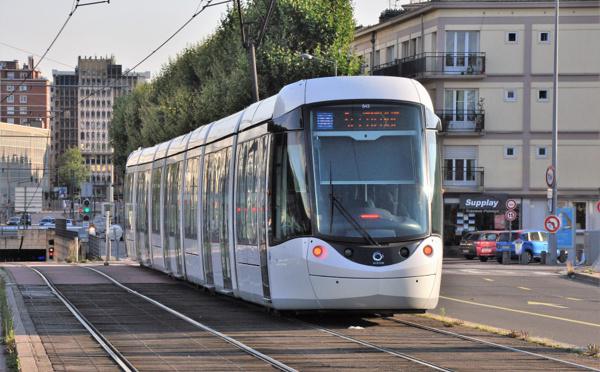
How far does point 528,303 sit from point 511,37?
4237cm

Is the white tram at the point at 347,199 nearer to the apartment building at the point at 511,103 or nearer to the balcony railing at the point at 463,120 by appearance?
the balcony railing at the point at 463,120

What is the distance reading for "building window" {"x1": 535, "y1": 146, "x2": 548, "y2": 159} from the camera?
6438 centimetres

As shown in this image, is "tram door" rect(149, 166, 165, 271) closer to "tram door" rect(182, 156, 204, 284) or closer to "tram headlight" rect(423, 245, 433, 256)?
"tram door" rect(182, 156, 204, 284)

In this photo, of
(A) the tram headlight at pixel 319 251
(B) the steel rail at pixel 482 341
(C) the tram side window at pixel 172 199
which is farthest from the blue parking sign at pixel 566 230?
(A) the tram headlight at pixel 319 251

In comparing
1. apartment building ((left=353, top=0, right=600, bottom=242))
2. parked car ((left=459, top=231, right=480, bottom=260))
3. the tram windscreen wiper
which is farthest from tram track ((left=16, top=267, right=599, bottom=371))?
apartment building ((left=353, top=0, right=600, bottom=242))

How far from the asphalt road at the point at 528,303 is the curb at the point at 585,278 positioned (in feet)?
1.11

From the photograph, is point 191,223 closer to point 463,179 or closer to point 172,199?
point 172,199

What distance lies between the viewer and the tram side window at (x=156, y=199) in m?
29.8

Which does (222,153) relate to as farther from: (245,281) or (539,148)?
(539,148)

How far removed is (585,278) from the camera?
1359 inches

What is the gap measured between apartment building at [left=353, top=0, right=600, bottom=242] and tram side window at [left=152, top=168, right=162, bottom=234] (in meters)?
35.1

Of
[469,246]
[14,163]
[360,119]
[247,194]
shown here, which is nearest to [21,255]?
[14,163]

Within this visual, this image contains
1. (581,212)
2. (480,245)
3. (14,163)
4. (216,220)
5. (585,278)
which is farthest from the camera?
(14,163)

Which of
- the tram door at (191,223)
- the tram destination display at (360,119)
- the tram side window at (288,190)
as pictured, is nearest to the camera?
the tram side window at (288,190)
